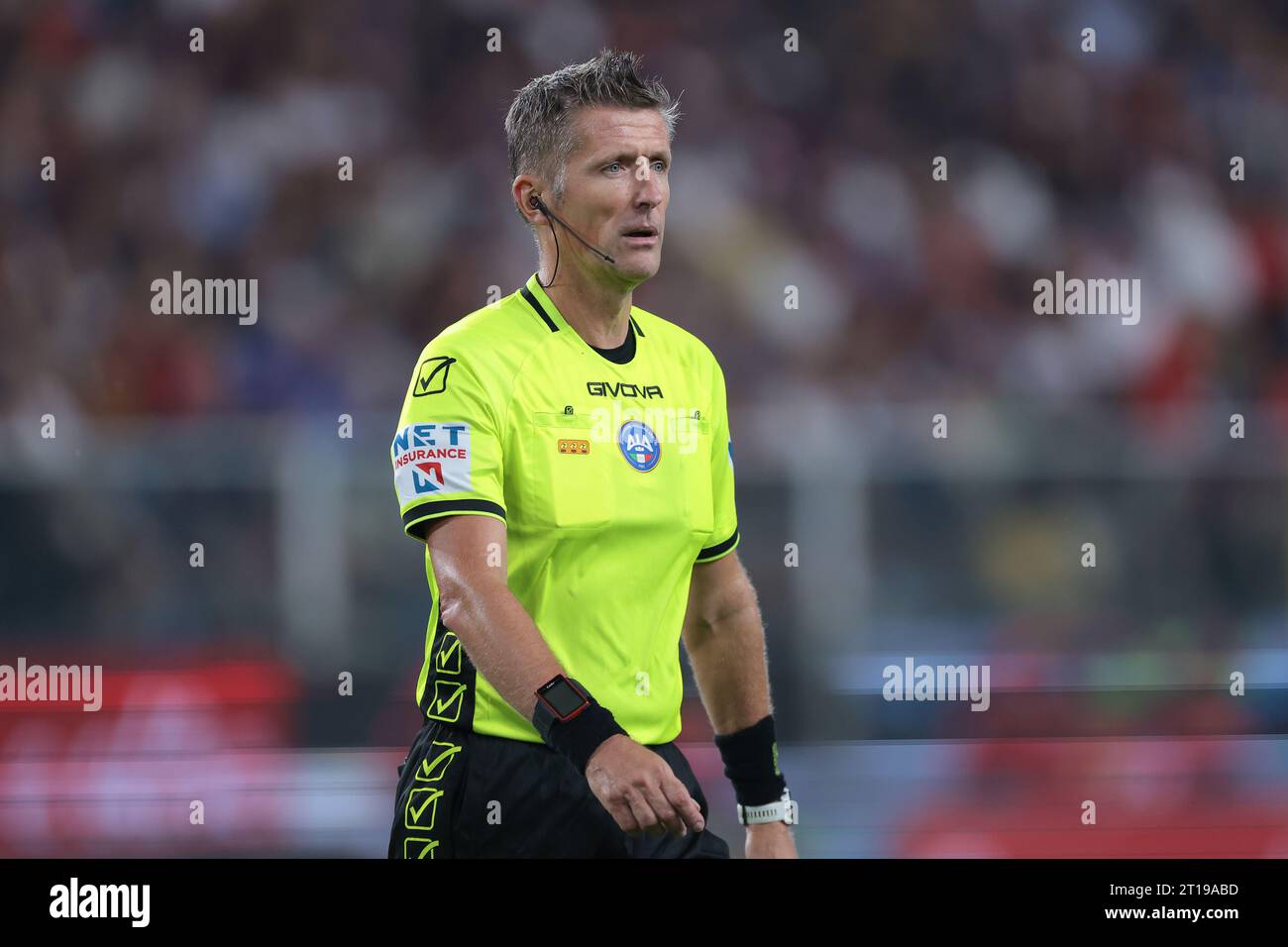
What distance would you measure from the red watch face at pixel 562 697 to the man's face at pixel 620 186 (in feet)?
2.48

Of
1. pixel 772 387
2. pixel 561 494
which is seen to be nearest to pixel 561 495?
pixel 561 494

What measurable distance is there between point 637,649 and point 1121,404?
3.89 metres

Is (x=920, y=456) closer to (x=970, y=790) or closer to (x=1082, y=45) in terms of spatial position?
(x=970, y=790)

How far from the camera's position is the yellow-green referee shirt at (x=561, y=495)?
2529mm

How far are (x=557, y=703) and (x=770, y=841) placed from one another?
69cm

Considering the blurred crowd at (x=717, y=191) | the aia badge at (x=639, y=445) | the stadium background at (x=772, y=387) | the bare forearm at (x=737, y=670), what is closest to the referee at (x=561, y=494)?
the aia badge at (x=639, y=445)

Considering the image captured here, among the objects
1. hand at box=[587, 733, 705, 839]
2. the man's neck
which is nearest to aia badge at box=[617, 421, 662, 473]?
the man's neck

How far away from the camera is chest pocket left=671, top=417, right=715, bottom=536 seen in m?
2.71

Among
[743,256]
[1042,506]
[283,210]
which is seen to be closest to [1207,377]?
[1042,506]

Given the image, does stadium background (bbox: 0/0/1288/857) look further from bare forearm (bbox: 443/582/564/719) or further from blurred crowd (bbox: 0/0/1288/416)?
bare forearm (bbox: 443/582/564/719)

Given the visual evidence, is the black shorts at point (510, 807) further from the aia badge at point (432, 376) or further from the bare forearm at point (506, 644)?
the aia badge at point (432, 376)

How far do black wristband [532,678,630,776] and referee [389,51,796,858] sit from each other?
0.09 m

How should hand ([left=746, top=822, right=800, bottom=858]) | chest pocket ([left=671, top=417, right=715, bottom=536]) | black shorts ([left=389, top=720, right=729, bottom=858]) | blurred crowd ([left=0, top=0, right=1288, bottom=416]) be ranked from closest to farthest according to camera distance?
black shorts ([left=389, top=720, right=729, bottom=858]) → chest pocket ([left=671, top=417, right=715, bottom=536]) → hand ([left=746, top=822, right=800, bottom=858]) → blurred crowd ([left=0, top=0, right=1288, bottom=416])

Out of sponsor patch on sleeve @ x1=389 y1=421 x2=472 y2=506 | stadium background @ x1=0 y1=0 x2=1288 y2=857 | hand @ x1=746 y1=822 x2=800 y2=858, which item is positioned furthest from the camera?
stadium background @ x1=0 y1=0 x2=1288 y2=857
